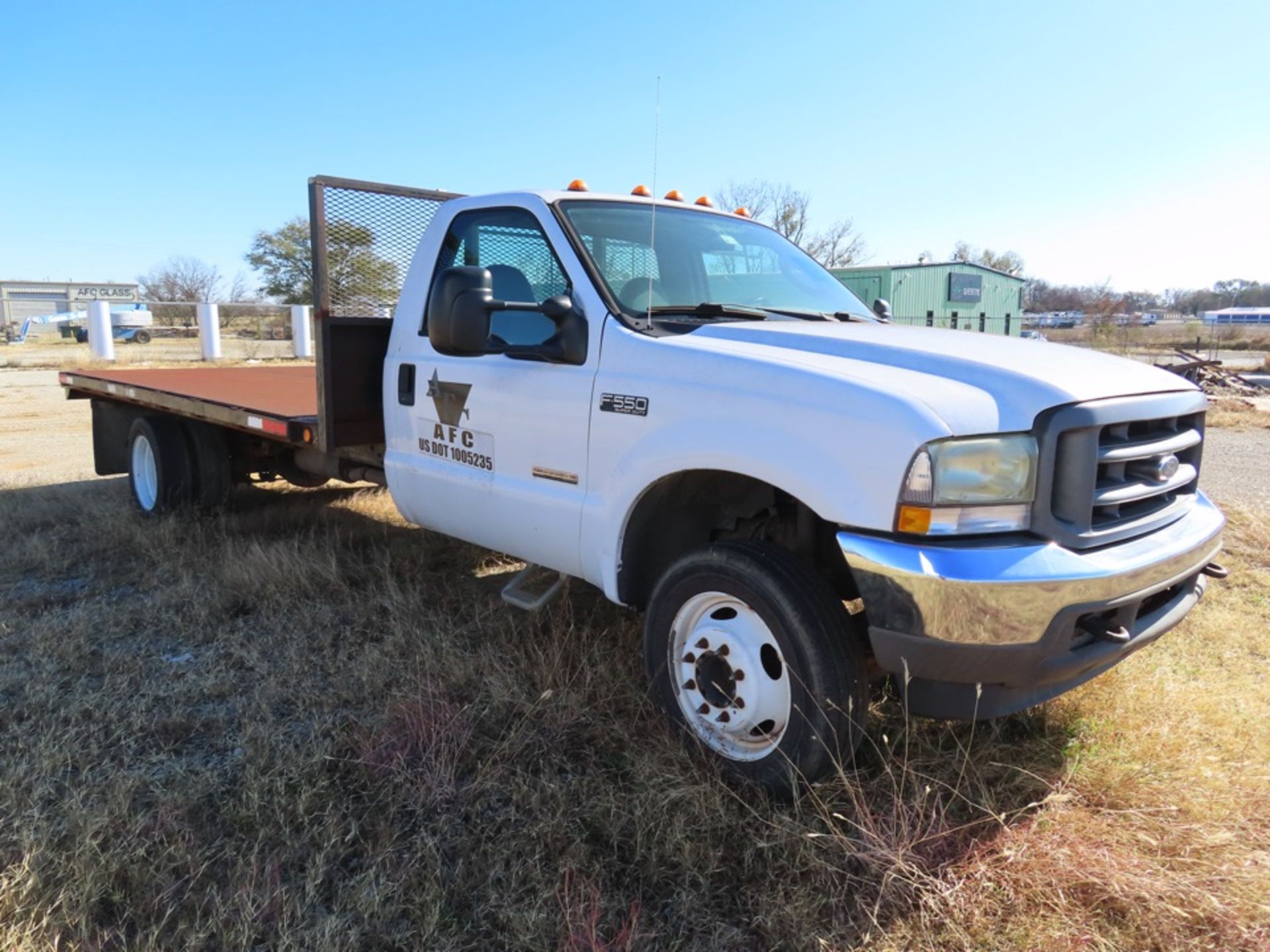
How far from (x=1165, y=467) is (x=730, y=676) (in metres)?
1.56

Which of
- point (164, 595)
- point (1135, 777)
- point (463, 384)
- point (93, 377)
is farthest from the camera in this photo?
point (93, 377)

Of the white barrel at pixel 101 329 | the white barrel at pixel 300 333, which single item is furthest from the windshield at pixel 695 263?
the white barrel at pixel 101 329

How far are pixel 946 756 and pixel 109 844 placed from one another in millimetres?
2622

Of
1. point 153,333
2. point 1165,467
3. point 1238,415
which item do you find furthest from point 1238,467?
point 153,333

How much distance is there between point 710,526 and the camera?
3525 millimetres

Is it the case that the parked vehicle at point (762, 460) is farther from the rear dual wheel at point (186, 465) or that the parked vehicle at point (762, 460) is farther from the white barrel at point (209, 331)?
the white barrel at point (209, 331)

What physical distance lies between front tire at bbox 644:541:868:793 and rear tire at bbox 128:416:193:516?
4673mm

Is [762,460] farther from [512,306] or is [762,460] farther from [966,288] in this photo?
[966,288]

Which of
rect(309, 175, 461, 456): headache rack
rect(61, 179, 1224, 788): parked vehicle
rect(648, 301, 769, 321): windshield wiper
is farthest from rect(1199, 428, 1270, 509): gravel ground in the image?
rect(309, 175, 461, 456): headache rack

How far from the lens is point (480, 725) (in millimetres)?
3295

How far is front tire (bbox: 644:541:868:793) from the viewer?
2.66 m

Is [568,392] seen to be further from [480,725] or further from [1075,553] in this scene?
[1075,553]

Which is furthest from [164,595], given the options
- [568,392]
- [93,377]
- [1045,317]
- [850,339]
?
[1045,317]

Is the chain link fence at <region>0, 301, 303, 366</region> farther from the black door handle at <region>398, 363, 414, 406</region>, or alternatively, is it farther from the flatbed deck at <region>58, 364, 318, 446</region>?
the black door handle at <region>398, 363, 414, 406</region>
